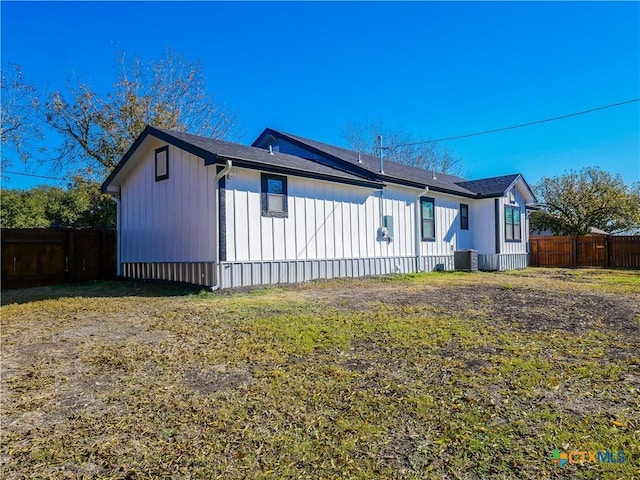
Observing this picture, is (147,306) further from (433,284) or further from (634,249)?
(634,249)

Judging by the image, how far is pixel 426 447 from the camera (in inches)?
92.0

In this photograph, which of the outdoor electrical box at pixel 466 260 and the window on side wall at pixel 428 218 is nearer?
the window on side wall at pixel 428 218

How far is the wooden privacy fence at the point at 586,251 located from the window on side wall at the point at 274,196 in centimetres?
1593

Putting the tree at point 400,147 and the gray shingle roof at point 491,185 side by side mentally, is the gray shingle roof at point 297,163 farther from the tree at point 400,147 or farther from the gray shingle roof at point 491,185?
the tree at point 400,147

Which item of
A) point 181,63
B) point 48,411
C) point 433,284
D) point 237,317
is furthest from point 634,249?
point 181,63

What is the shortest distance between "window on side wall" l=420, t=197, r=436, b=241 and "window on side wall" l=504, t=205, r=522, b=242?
4118 mm

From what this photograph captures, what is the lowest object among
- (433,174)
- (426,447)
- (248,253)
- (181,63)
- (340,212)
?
(426,447)

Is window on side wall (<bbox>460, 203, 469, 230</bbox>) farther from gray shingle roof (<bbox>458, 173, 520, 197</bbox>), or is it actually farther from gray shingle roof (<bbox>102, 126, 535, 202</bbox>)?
gray shingle roof (<bbox>458, 173, 520, 197</bbox>)

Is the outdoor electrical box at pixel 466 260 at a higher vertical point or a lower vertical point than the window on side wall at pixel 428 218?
lower

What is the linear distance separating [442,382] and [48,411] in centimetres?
304

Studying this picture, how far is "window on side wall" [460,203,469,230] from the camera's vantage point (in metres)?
16.7

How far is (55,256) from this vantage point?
36.2 ft

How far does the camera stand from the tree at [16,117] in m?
15.0

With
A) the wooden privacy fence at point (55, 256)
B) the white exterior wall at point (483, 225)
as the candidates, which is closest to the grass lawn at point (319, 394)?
the wooden privacy fence at point (55, 256)
